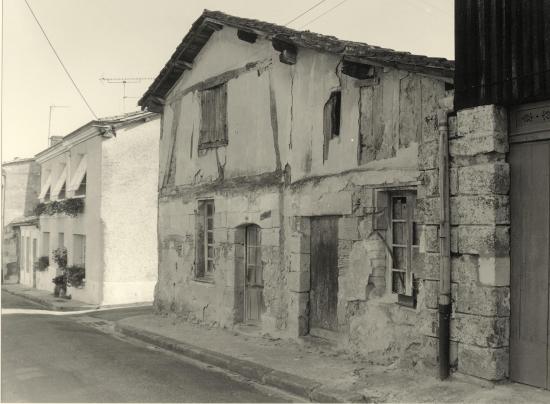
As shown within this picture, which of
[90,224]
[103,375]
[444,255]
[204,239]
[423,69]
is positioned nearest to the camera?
[444,255]

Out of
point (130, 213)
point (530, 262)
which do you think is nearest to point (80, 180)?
point (130, 213)

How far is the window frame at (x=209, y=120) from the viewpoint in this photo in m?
11.2

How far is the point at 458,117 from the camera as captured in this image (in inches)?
246

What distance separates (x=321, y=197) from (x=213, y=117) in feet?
13.1

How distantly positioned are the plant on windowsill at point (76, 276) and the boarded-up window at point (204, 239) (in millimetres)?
7945

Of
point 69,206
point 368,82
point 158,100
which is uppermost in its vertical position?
point 158,100

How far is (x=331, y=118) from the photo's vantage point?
8.34 m

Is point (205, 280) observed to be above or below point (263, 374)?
above

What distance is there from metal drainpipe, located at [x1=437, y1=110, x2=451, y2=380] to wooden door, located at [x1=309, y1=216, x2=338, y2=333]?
91.2 inches

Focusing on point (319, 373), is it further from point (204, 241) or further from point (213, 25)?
point (213, 25)

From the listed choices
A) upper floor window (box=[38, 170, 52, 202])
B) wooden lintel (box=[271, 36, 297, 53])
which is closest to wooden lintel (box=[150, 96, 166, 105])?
wooden lintel (box=[271, 36, 297, 53])

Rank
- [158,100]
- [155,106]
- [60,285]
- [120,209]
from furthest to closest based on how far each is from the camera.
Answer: [60,285] → [120,209] → [155,106] → [158,100]

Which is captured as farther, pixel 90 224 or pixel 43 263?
pixel 43 263

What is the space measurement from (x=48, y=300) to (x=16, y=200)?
35.7ft
